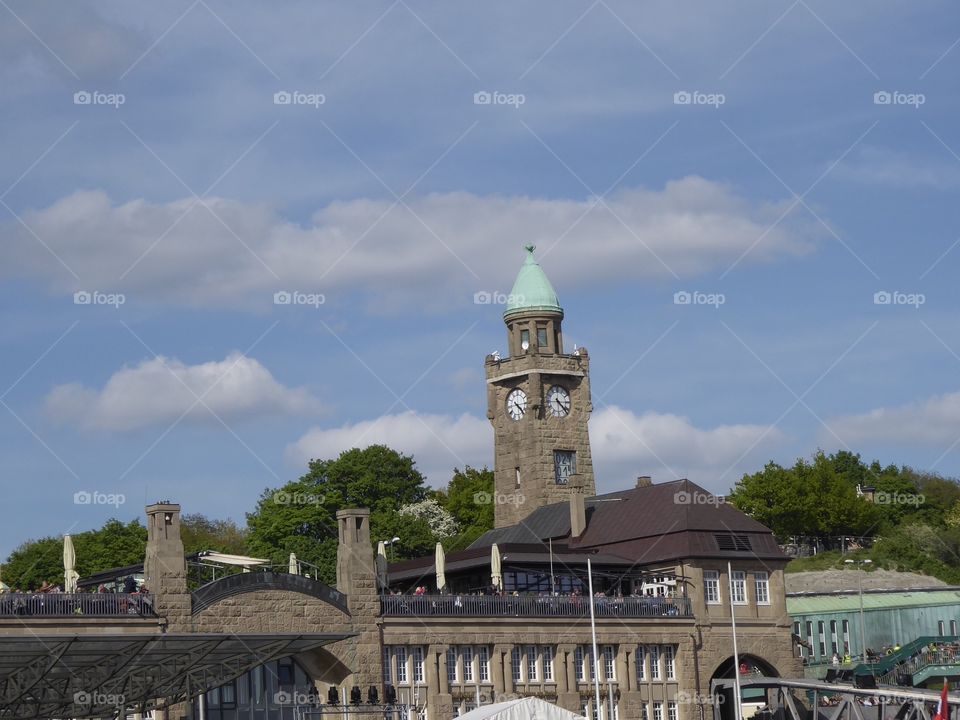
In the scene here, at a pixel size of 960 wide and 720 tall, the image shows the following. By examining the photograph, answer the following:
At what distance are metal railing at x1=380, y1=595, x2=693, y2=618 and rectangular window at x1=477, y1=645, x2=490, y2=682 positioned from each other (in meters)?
1.36

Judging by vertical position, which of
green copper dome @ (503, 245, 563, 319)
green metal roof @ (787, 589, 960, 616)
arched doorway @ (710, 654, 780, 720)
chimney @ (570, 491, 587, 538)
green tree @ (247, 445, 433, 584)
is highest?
green copper dome @ (503, 245, 563, 319)

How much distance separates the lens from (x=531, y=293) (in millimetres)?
119062

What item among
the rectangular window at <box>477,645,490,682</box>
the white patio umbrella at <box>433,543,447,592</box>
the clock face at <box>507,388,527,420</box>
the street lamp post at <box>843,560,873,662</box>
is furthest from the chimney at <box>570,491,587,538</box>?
the clock face at <box>507,388,527,420</box>

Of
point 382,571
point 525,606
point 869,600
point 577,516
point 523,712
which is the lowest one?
point 523,712

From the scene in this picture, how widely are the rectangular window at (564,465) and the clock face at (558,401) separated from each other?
243 centimetres

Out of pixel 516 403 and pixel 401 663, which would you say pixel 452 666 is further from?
pixel 516 403

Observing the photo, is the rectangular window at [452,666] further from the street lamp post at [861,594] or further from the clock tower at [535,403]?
the clock tower at [535,403]

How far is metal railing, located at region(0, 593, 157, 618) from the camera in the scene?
209 ft

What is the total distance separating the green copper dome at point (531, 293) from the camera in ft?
388

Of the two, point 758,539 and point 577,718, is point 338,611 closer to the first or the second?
point 577,718

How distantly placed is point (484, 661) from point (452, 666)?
1516 millimetres

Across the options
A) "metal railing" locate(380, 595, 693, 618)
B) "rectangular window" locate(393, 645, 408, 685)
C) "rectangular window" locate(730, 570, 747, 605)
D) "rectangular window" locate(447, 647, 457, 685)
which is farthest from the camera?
"rectangular window" locate(730, 570, 747, 605)

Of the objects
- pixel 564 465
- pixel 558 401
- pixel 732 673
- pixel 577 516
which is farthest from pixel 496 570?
pixel 558 401

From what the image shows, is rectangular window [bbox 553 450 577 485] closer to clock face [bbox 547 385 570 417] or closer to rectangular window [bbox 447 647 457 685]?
clock face [bbox 547 385 570 417]
